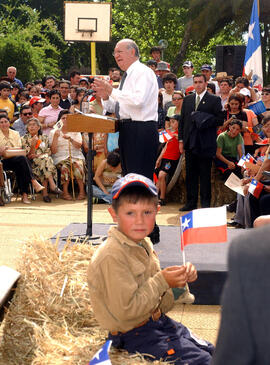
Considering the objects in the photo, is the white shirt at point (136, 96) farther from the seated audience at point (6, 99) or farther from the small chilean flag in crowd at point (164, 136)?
the seated audience at point (6, 99)

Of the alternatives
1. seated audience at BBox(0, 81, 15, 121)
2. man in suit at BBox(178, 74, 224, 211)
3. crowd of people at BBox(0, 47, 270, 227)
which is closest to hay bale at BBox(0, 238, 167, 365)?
crowd of people at BBox(0, 47, 270, 227)

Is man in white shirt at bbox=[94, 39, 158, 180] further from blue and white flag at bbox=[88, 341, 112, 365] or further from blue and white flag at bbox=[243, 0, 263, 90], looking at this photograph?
blue and white flag at bbox=[243, 0, 263, 90]

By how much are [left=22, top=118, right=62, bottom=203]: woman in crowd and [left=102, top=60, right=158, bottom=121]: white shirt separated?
5643 millimetres

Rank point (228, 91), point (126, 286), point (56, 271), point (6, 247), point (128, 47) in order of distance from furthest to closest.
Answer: point (228, 91) < point (6, 247) < point (128, 47) < point (56, 271) < point (126, 286)

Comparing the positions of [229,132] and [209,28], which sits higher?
[209,28]

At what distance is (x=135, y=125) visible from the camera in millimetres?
5613

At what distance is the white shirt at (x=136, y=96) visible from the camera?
5465mm

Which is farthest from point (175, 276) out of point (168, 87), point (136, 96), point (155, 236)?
point (168, 87)

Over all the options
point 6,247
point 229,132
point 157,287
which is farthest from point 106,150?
point 157,287

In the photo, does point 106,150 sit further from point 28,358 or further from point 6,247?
point 28,358

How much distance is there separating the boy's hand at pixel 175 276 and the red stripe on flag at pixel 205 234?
317 mm

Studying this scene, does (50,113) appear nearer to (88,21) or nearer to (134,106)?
(134,106)

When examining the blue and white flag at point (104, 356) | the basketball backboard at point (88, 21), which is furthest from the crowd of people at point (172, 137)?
the basketball backboard at point (88, 21)

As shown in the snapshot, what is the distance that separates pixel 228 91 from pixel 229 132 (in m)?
2.10
